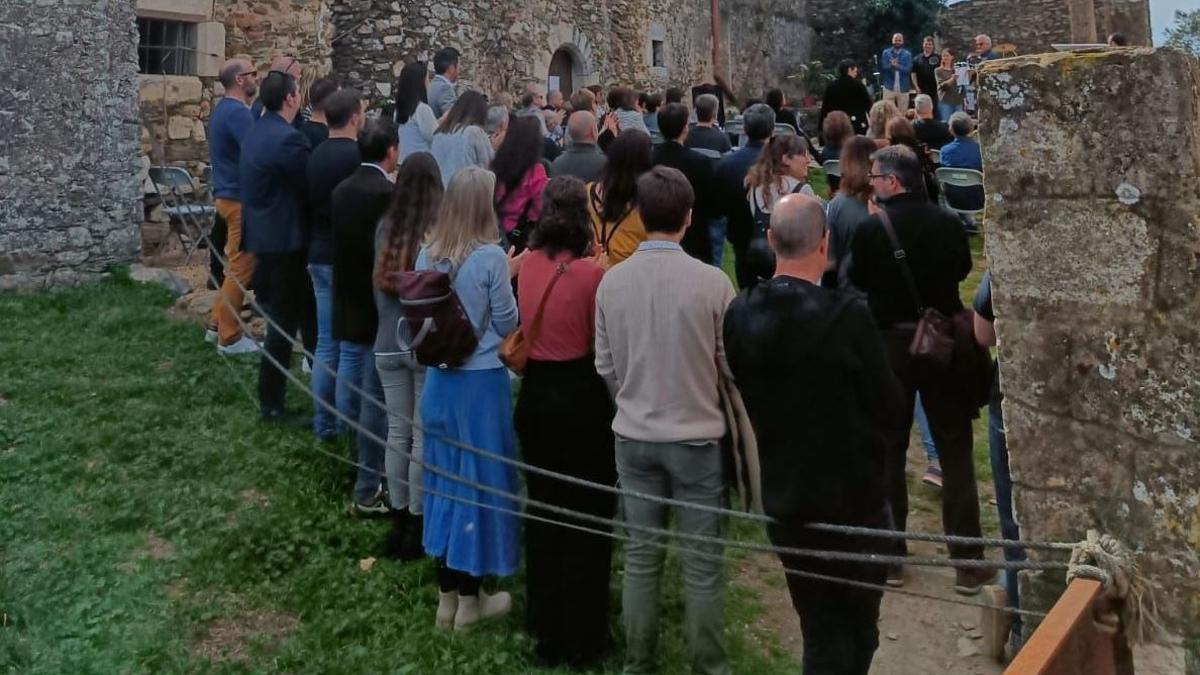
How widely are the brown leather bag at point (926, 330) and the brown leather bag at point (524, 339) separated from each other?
1409mm

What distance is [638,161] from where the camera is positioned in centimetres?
495

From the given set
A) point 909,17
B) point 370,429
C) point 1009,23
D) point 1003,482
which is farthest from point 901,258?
point 1009,23

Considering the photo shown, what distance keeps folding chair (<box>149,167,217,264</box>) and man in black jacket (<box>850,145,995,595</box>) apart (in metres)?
6.32

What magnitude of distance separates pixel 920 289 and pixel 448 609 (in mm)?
2326

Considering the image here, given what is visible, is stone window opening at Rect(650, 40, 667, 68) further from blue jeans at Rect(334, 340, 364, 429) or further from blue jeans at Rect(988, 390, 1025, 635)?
blue jeans at Rect(988, 390, 1025, 635)

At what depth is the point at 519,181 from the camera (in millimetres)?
5496

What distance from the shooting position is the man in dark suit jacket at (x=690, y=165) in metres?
5.98

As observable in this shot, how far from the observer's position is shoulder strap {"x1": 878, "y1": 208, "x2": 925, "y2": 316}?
4309mm

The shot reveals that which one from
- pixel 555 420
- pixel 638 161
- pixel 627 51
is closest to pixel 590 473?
pixel 555 420

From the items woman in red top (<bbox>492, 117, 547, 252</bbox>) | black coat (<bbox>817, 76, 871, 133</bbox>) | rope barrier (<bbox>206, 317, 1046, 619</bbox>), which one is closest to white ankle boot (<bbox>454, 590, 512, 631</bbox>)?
rope barrier (<bbox>206, 317, 1046, 619</bbox>)

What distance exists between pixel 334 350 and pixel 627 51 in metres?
13.3

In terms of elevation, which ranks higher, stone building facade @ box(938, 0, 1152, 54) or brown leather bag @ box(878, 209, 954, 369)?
stone building facade @ box(938, 0, 1152, 54)

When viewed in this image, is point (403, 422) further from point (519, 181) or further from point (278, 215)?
point (278, 215)

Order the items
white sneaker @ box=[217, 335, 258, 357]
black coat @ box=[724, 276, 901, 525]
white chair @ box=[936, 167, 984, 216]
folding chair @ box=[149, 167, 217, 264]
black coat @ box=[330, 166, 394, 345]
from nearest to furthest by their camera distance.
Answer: black coat @ box=[724, 276, 901, 525] < black coat @ box=[330, 166, 394, 345] < white sneaker @ box=[217, 335, 258, 357] < white chair @ box=[936, 167, 984, 216] < folding chair @ box=[149, 167, 217, 264]
